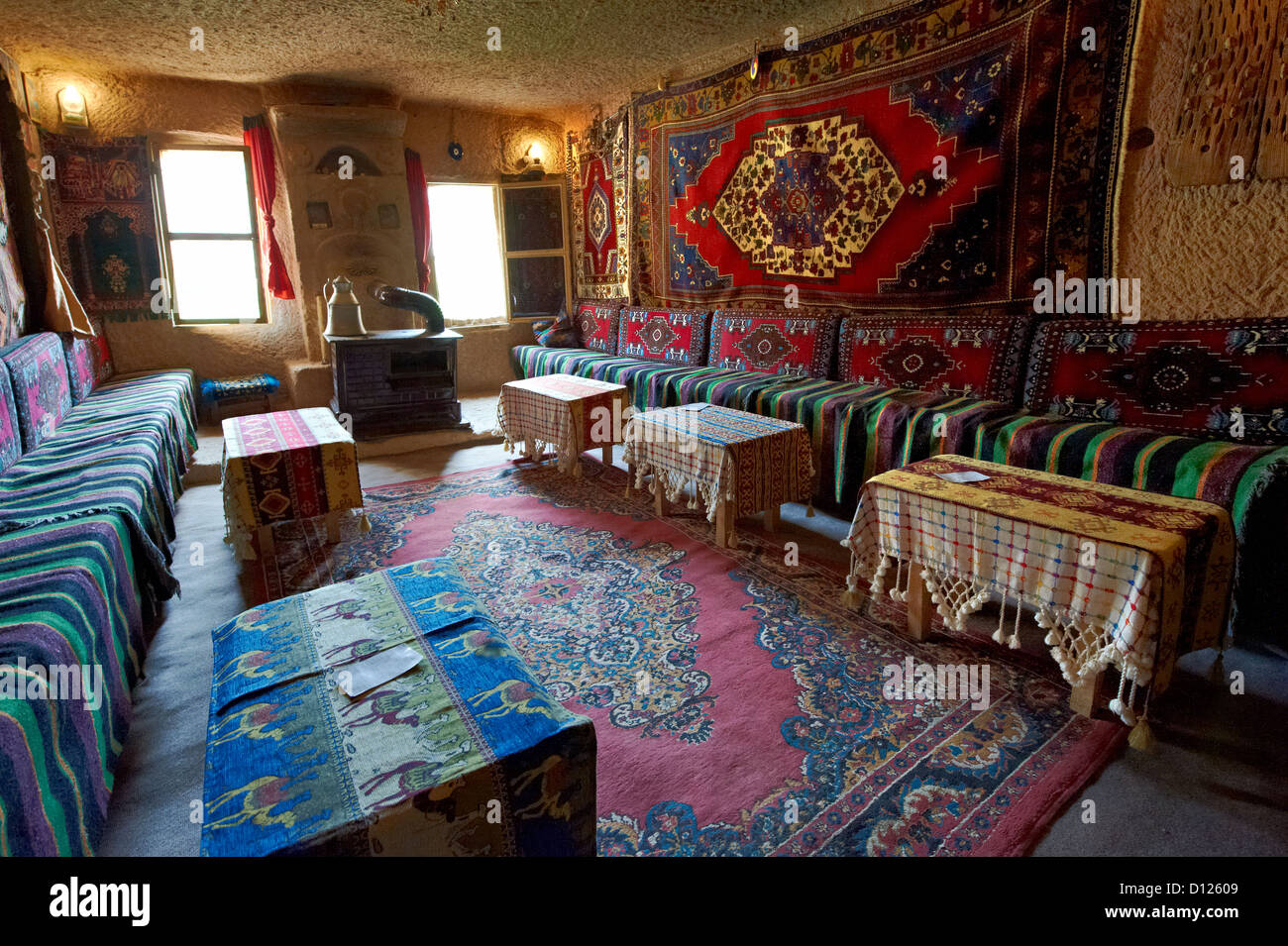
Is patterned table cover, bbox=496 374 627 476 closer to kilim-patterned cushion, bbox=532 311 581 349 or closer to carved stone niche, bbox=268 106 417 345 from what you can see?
kilim-patterned cushion, bbox=532 311 581 349

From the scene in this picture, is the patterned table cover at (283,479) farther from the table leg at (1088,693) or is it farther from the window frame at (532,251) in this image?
the window frame at (532,251)

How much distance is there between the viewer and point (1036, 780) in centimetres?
162

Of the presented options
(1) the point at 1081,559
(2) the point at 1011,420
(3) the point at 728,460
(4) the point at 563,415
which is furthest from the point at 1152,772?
(4) the point at 563,415

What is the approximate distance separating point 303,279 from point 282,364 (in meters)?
0.77

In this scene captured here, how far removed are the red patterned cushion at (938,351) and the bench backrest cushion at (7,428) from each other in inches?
152

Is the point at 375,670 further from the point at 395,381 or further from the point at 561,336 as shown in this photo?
the point at 561,336

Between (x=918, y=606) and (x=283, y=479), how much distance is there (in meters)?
2.55

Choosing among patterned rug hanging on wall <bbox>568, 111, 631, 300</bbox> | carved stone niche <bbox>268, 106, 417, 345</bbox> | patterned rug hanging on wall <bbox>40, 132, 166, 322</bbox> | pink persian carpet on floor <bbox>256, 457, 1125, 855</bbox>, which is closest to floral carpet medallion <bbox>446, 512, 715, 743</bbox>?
pink persian carpet on floor <bbox>256, 457, 1125, 855</bbox>

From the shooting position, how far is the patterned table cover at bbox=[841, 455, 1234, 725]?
166cm

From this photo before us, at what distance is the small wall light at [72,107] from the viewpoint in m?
4.68

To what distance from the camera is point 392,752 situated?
3.73 feet

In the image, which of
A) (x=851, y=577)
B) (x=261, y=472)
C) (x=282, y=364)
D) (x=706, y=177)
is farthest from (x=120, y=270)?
(x=851, y=577)

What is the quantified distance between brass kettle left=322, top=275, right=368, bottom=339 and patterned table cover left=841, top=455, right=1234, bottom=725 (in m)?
4.07

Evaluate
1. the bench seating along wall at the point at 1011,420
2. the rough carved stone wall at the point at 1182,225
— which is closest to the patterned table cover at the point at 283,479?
the bench seating along wall at the point at 1011,420
